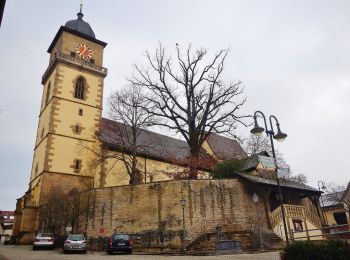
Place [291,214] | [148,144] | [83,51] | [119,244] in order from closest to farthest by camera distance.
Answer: [119,244] → [291,214] → [83,51] → [148,144]

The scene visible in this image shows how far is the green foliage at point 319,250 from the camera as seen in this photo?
9.24 meters

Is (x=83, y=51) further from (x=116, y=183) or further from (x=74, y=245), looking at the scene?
(x=74, y=245)

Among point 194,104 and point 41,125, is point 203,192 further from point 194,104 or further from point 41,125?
point 41,125

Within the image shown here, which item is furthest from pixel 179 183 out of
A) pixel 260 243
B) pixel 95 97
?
pixel 95 97

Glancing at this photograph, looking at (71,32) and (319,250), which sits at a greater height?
(71,32)

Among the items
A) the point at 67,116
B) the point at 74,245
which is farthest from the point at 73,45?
the point at 74,245

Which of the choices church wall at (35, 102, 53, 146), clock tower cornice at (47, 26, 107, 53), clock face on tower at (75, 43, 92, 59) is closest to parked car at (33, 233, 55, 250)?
church wall at (35, 102, 53, 146)

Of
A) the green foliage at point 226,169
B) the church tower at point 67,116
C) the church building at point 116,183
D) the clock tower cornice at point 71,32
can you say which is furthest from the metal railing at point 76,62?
the green foliage at point 226,169

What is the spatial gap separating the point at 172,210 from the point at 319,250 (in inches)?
569

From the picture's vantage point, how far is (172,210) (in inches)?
915

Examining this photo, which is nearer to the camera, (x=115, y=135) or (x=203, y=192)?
(x=203, y=192)

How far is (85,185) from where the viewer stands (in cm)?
3469

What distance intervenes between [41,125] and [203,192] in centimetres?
2346

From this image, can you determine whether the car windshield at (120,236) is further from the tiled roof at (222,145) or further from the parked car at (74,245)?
the tiled roof at (222,145)
